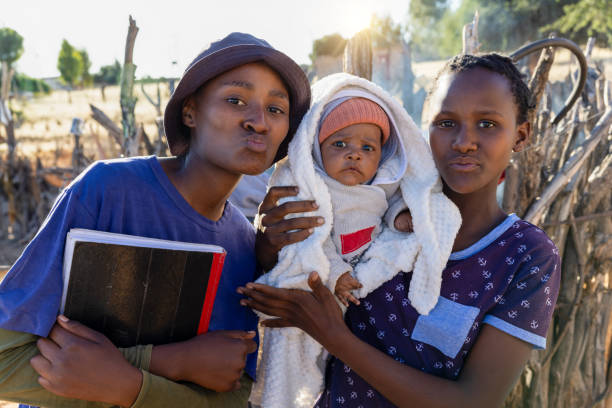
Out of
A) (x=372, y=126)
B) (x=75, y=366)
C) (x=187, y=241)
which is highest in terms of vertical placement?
(x=372, y=126)

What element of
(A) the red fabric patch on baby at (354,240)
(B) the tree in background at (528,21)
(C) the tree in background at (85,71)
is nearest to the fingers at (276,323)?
(A) the red fabric patch on baby at (354,240)

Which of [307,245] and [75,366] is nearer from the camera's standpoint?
[75,366]

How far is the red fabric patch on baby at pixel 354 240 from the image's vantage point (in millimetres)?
2135

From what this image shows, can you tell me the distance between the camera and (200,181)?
1948 millimetres

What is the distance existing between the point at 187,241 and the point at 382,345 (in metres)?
0.83

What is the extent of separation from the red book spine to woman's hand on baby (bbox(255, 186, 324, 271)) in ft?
0.96

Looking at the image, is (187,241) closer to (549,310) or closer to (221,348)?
(221,348)

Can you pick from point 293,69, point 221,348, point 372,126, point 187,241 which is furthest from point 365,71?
point 221,348

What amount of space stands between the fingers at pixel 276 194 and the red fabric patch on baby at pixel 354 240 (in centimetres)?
28

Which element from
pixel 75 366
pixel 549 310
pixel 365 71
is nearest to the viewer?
pixel 75 366

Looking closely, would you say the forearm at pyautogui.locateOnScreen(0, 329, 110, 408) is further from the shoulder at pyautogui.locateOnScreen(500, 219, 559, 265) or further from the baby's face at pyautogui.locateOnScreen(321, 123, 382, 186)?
the shoulder at pyautogui.locateOnScreen(500, 219, 559, 265)

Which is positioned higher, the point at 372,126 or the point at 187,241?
the point at 372,126

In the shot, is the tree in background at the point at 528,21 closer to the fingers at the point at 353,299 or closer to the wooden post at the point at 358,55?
the wooden post at the point at 358,55

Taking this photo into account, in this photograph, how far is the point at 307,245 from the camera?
6.51 ft
